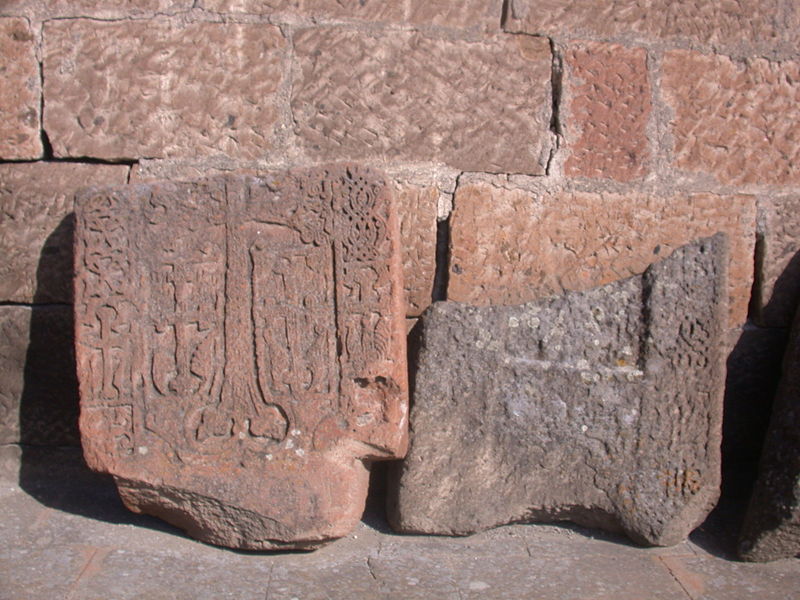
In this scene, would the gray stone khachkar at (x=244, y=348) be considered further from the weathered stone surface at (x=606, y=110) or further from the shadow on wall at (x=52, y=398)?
the weathered stone surface at (x=606, y=110)

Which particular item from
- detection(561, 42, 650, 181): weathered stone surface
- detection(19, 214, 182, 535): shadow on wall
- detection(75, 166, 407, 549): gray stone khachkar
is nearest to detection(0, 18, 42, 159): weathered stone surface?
detection(19, 214, 182, 535): shadow on wall

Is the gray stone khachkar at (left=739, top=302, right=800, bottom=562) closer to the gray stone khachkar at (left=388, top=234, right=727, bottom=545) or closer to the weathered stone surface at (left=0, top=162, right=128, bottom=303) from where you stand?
the gray stone khachkar at (left=388, top=234, right=727, bottom=545)

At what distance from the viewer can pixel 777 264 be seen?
8.38ft

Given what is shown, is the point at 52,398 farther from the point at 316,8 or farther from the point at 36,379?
the point at 316,8

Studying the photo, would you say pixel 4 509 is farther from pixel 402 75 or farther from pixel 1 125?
pixel 402 75

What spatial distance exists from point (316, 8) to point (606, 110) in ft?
3.13

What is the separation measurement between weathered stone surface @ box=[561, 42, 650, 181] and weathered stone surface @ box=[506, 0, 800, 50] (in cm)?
7

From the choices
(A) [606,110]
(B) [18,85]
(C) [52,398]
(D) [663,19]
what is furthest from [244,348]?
(D) [663,19]

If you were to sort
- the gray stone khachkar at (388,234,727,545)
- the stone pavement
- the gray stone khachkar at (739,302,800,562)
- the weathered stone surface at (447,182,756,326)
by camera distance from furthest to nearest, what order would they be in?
the weathered stone surface at (447,182,756,326)
the gray stone khachkar at (388,234,727,545)
the gray stone khachkar at (739,302,800,562)
the stone pavement

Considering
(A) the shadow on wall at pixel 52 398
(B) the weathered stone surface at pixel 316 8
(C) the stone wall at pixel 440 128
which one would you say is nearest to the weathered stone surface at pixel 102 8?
(C) the stone wall at pixel 440 128

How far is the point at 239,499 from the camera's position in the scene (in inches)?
81.4

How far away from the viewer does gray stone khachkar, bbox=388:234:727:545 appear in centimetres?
216

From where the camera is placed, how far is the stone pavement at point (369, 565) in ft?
6.36

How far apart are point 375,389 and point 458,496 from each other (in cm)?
38
